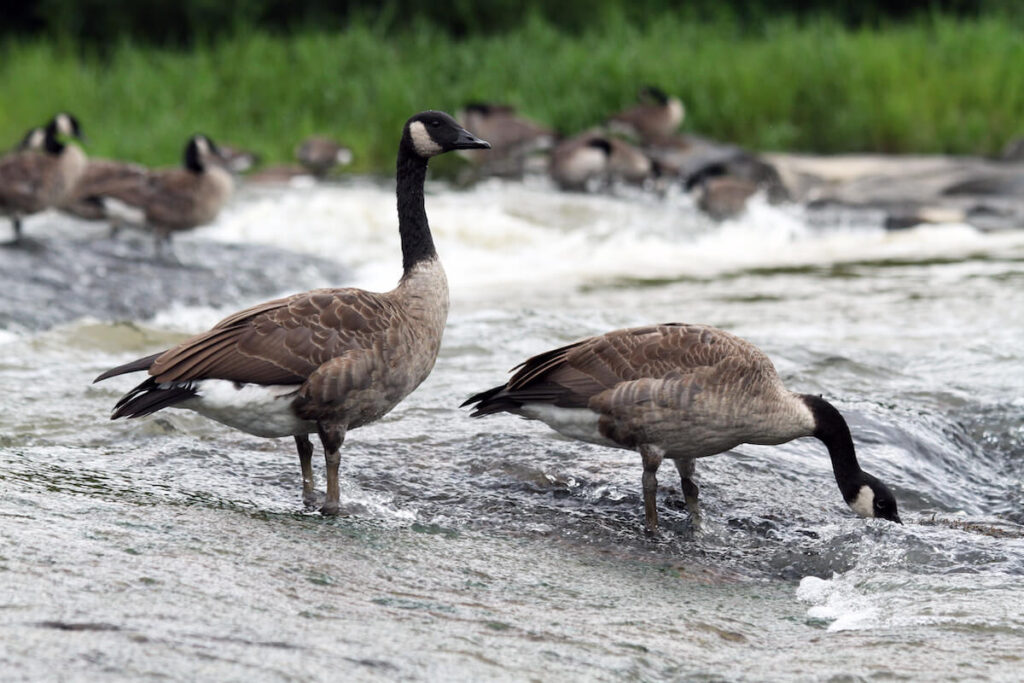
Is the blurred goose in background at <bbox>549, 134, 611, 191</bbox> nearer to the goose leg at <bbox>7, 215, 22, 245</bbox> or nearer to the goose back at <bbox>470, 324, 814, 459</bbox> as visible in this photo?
the goose leg at <bbox>7, 215, 22, 245</bbox>

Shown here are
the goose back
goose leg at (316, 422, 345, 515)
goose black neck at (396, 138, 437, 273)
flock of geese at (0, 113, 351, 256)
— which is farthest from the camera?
flock of geese at (0, 113, 351, 256)

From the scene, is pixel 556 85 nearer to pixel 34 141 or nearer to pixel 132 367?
pixel 34 141

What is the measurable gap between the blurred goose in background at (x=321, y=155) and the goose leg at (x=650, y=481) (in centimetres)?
1647

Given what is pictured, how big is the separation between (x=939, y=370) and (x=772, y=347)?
4.03 feet

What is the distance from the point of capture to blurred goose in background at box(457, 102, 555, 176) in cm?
2223

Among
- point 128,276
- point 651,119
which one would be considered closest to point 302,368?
point 128,276

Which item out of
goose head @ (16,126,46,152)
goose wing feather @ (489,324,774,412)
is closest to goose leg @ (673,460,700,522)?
goose wing feather @ (489,324,774,412)

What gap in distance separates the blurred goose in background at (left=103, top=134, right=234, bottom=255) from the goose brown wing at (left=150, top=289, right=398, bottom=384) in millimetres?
8897

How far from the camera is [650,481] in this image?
21.4ft

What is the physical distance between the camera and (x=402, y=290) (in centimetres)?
679

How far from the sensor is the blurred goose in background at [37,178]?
14211 millimetres

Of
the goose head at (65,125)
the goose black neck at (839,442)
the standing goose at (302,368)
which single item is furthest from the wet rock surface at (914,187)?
the standing goose at (302,368)

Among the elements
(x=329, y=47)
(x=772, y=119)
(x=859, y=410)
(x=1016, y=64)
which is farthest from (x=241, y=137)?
(x=859, y=410)

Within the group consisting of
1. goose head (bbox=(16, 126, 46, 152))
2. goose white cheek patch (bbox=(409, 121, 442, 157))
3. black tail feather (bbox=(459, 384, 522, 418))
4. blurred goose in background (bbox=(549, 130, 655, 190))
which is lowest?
blurred goose in background (bbox=(549, 130, 655, 190))
